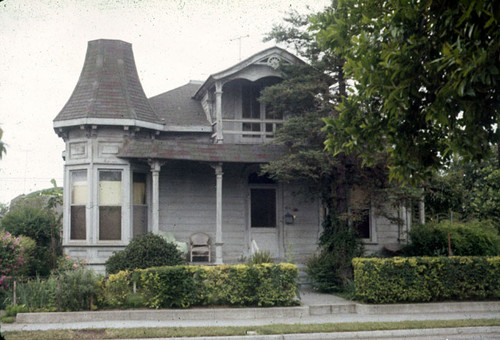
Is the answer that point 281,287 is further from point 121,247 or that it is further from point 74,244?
point 74,244

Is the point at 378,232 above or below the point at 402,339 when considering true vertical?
above

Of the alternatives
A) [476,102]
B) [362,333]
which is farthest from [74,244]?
[476,102]

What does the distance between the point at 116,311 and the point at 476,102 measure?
372 inches

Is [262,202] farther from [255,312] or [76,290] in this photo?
[76,290]

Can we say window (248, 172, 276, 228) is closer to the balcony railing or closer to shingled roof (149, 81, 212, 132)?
the balcony railing

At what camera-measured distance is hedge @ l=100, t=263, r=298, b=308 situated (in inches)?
540

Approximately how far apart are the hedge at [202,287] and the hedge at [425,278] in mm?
1986

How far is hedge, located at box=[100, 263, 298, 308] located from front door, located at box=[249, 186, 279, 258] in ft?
18.1

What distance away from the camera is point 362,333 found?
38.7 feet

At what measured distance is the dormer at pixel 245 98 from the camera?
62.4ft

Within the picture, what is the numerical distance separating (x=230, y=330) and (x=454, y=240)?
947 cm

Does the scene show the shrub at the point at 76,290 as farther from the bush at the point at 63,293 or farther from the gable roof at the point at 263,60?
the gable roof at the point at 263,60

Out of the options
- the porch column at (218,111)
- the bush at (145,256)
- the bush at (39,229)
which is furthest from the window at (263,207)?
the bush at (39,229)

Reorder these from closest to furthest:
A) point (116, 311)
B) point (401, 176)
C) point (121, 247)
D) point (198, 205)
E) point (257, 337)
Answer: point (401, 176)
point (257, 337)
point (116, 311)
point (121, 247)
point (198, 205)
